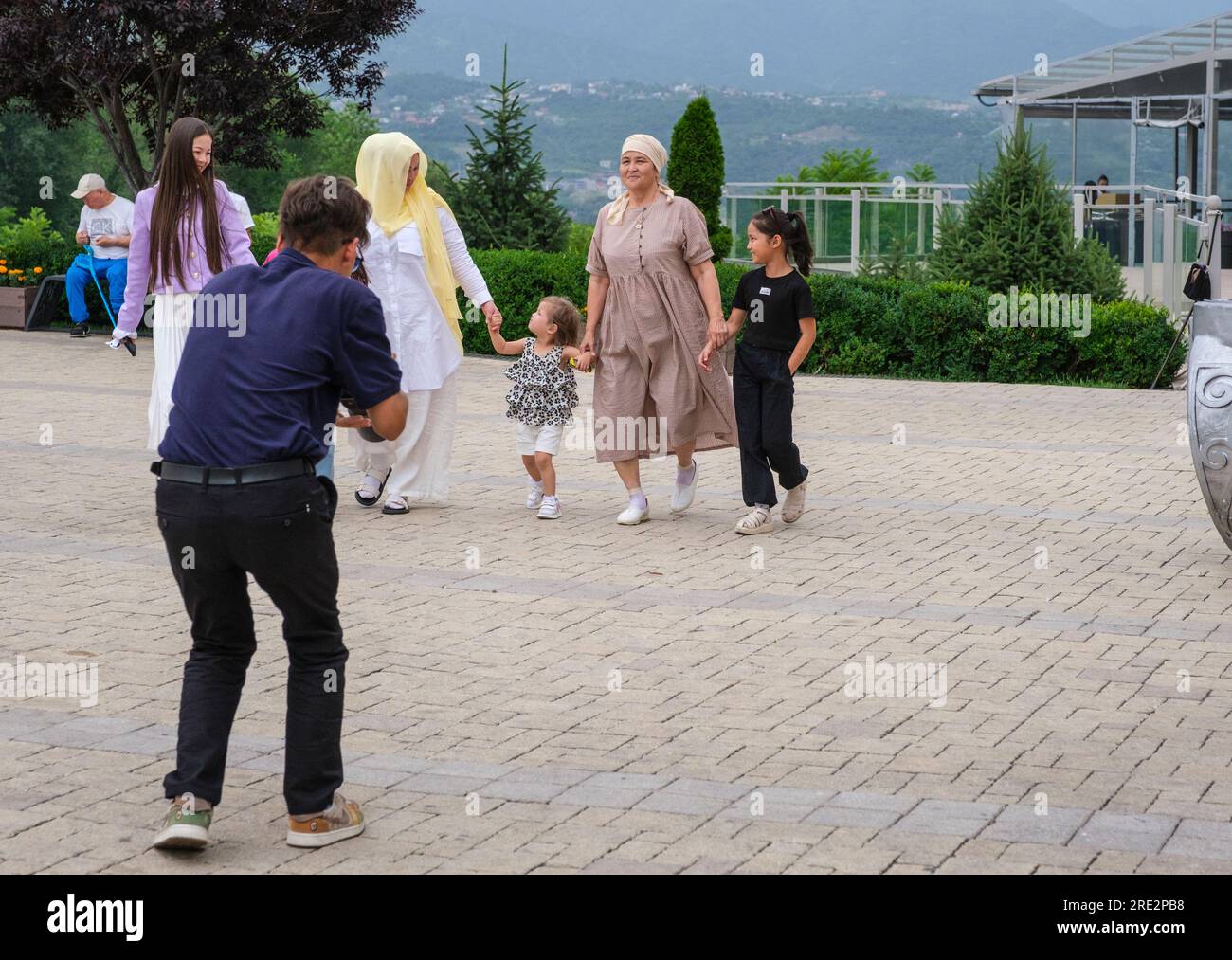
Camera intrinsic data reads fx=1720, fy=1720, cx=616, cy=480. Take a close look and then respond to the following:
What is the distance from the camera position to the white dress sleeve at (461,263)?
9.45 meters

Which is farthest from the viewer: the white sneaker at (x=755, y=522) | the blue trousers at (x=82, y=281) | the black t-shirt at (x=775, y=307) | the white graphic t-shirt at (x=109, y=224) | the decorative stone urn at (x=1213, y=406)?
the blue trousers at (x=82, y=281)

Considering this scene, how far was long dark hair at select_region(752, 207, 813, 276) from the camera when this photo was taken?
8.63m

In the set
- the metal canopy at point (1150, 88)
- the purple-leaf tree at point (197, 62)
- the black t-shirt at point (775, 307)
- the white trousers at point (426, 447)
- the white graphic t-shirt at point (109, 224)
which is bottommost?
the white trousers at point (426, 447)

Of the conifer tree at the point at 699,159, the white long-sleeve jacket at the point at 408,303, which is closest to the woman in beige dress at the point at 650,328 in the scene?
the white long-sleeve jacket at the point at 408,303

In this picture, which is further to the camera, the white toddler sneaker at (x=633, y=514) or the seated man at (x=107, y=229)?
the seated man at (x=107, y=229)

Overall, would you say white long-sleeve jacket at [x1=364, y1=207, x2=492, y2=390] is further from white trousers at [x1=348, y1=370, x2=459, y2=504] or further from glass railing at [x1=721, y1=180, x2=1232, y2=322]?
glass railing at [x1=721, y1=180, x2=1232, y2=322]

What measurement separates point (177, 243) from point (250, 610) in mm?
4641

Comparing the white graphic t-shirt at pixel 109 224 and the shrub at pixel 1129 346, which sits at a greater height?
the white graphic t-shirt at pixel 109 224

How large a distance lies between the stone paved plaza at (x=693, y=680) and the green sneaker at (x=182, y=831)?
5cm

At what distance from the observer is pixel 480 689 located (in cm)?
597

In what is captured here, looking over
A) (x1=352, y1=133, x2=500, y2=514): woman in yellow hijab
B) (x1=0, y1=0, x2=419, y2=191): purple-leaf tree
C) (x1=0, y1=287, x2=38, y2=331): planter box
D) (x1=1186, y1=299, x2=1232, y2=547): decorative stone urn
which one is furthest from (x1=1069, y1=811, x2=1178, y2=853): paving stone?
(x1=0, y1=287, x2=38, y2=331): planter box

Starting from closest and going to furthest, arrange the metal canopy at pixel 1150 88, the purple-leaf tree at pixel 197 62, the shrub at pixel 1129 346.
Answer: the shrub at pixel 1129 346
the purple-leaf tree at pixel 197 62
the metal canopy at pixel 1150 88

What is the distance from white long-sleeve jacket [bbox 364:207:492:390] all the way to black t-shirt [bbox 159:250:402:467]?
15.9 ft

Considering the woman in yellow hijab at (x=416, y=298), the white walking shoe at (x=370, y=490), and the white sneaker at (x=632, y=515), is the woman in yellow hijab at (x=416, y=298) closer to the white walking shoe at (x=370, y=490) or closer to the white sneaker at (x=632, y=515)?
the white walking shoe at (x=370, y=490)
